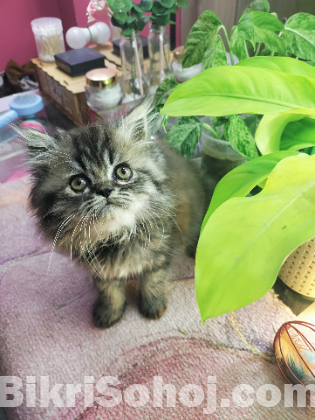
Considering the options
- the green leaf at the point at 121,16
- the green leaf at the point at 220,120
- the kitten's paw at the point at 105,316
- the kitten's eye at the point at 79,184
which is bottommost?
the kitten's paw at the point at 105,316

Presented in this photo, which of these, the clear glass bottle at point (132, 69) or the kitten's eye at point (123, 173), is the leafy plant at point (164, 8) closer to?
the clear glass bottle at point (132, 69)

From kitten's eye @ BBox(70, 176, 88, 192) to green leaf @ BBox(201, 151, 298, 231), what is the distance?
0.27 m

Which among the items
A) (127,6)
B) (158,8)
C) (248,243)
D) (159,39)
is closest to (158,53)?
(159,39)

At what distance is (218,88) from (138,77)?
968 mm

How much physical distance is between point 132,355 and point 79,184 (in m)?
0.45

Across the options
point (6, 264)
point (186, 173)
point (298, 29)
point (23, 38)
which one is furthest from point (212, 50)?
point (23, 38)

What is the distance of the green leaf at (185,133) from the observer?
87 centimetres

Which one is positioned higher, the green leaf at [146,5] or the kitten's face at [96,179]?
the green leaf at [146,5]

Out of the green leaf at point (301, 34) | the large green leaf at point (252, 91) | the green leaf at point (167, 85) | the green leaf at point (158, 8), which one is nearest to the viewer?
the large green leaf at point (252, 91)

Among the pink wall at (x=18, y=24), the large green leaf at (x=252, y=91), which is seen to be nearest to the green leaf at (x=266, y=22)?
the large green leaf at (x=252, y=91)

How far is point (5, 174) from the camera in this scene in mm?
1558

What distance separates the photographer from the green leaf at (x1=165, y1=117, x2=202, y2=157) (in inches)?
34.1

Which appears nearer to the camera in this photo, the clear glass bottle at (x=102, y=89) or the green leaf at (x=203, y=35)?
the green leaf at (x=203, y=35)

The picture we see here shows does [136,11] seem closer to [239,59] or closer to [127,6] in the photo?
[127,6]
